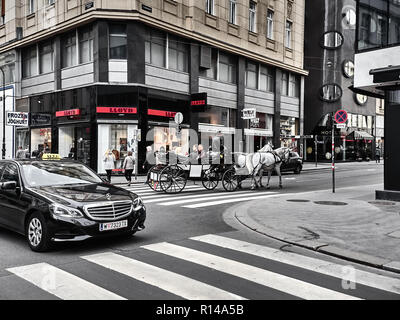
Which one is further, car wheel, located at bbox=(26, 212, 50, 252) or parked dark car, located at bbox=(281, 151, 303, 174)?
parked dark car, located at bbox=(281, 151, 303, 174)

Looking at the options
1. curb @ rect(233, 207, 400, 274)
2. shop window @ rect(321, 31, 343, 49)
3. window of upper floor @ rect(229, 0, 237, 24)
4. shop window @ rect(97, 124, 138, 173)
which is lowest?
curb @ rect(233, 207, 400, 274)

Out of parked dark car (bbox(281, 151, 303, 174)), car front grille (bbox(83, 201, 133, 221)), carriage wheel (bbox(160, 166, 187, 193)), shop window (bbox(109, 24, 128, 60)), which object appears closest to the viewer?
car front grille (bbox(83, 201, 133, 221))

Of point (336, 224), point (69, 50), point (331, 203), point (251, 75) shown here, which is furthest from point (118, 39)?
point (336, 224)

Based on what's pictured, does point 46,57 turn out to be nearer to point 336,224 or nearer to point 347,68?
point 336,224

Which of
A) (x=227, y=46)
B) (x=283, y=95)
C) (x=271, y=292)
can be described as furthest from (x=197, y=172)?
(x=283, y=95)

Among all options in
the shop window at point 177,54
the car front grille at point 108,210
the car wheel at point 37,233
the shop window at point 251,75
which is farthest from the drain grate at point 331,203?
the shop window at point 251,75

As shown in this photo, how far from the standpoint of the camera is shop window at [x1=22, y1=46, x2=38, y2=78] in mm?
28797

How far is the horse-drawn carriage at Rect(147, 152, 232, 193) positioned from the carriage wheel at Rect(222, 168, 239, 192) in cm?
48

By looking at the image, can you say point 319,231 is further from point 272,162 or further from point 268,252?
point 272,162

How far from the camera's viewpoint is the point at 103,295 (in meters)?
4.42

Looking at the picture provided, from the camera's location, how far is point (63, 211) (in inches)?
243

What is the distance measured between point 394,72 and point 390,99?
1.18 meters

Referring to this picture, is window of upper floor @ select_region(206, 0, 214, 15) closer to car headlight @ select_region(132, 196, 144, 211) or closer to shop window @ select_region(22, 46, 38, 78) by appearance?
shop window @ select_region(22, 46, 38, 78)

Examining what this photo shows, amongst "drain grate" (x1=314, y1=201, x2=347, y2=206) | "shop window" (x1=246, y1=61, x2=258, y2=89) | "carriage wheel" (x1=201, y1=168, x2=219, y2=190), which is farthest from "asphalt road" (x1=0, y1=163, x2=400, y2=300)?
"shop window" (x1=246, y1=61, x2=258, y2=89)
